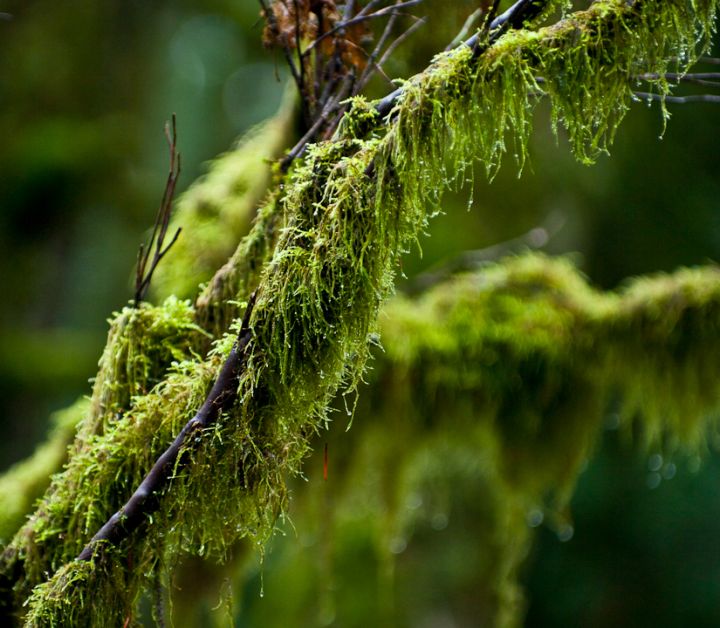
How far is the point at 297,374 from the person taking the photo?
0.68 m

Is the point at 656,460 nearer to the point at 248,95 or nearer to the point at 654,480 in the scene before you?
the point at 654,480

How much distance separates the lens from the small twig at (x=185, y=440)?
0.70 metres

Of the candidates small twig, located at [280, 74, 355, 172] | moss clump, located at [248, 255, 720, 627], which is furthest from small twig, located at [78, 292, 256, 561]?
moss clump, located at [248, 255, 720, 627]

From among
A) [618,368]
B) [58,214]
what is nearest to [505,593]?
[618,368]

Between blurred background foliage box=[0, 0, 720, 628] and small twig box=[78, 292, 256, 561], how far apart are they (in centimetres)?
234

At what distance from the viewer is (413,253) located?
2.96 meters

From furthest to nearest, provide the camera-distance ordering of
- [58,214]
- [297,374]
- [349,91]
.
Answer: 1. [58,214]
2. [349,91]
3. [297,374]

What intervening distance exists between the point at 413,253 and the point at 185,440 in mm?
2384

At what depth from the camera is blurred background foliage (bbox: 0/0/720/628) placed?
328 centimetres

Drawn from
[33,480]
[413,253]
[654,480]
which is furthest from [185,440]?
[654,480]

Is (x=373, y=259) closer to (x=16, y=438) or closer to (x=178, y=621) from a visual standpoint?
(x=178, y=621)

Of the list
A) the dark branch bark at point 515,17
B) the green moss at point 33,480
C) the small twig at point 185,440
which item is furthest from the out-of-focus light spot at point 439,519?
the dark branch bark at point 515,17

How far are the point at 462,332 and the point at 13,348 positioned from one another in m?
3.25

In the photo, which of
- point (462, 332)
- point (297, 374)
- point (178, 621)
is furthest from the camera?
point (462, 332)
